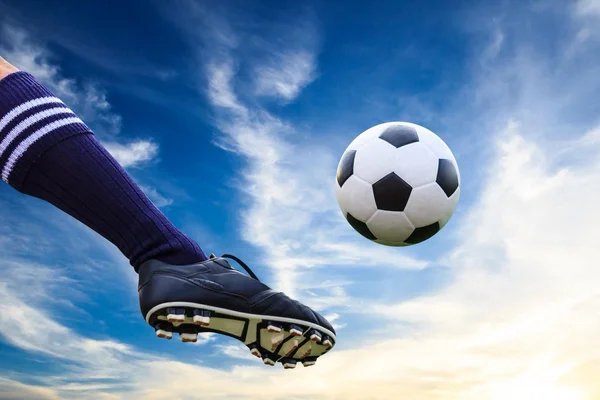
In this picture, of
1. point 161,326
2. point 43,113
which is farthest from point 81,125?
point 161,326

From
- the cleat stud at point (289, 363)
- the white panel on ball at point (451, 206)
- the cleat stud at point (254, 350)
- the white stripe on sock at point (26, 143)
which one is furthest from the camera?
the white panel on ball at point (451, 206)

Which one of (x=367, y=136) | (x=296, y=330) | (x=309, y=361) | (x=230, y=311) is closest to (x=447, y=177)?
(x=367, y=136)

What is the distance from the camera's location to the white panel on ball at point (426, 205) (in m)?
5.29

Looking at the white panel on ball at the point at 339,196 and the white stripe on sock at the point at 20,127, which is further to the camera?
the white panel on ball at the point at 339,196

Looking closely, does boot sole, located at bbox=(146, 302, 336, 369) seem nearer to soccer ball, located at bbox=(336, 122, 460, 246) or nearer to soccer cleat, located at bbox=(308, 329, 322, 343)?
soccer cleat, located at bbox=(308, 329, 322, 343)

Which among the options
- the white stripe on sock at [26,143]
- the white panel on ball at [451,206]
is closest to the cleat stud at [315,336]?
the white stripe on sock at [26,143]

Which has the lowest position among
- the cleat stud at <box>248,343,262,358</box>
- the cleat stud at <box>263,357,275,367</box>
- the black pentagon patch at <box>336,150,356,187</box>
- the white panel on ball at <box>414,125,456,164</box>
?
the cleat stud at <box>263,357,275,367</box>

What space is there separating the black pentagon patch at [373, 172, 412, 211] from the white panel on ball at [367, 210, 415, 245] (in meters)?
0.07

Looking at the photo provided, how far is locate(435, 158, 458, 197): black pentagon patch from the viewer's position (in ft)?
17.9

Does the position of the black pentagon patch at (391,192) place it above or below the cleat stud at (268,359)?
above

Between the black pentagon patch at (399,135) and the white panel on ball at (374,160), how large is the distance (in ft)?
0.19

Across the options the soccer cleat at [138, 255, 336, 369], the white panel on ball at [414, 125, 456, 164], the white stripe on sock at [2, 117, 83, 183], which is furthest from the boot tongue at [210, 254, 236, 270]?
the white panel on ball at [414, 125, 456, 164]

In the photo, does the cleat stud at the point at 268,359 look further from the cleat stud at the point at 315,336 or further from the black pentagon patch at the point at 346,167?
the black pentagon patch at the point at 346,167

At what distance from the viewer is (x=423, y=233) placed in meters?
5.56
